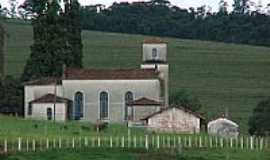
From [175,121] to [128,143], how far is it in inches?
983

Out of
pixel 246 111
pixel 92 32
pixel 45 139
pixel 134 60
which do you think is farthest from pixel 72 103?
pixel 92 32

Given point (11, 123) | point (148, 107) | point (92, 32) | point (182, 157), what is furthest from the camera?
point (92, 32)

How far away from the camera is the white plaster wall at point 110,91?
9544 cm

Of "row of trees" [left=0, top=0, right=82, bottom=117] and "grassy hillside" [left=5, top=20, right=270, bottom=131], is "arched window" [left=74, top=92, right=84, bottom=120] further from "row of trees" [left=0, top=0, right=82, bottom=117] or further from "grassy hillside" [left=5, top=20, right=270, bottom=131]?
"grassy hillside" [left=5, top=20, right=270, bottom=131]

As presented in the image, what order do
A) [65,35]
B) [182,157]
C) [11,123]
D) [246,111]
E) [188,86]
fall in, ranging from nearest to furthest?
[182,157], [11,123], [65,35], [246,111], [188,86]

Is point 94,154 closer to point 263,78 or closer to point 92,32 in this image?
point 263,78

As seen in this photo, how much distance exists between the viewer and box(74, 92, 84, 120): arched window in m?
96.6

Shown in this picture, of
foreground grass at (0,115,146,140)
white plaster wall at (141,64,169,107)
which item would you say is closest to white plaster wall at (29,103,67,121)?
white plaster wall at (141,64,169,107)

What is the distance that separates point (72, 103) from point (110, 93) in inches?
152

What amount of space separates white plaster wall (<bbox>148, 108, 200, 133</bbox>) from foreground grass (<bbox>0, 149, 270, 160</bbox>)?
2756cm

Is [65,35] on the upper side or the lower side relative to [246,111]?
upper

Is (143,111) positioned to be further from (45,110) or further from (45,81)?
(45,81)

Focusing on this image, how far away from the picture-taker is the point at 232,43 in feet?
625

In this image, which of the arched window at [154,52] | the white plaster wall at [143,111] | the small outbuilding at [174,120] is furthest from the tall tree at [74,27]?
the small outbuilding at [174,120]
